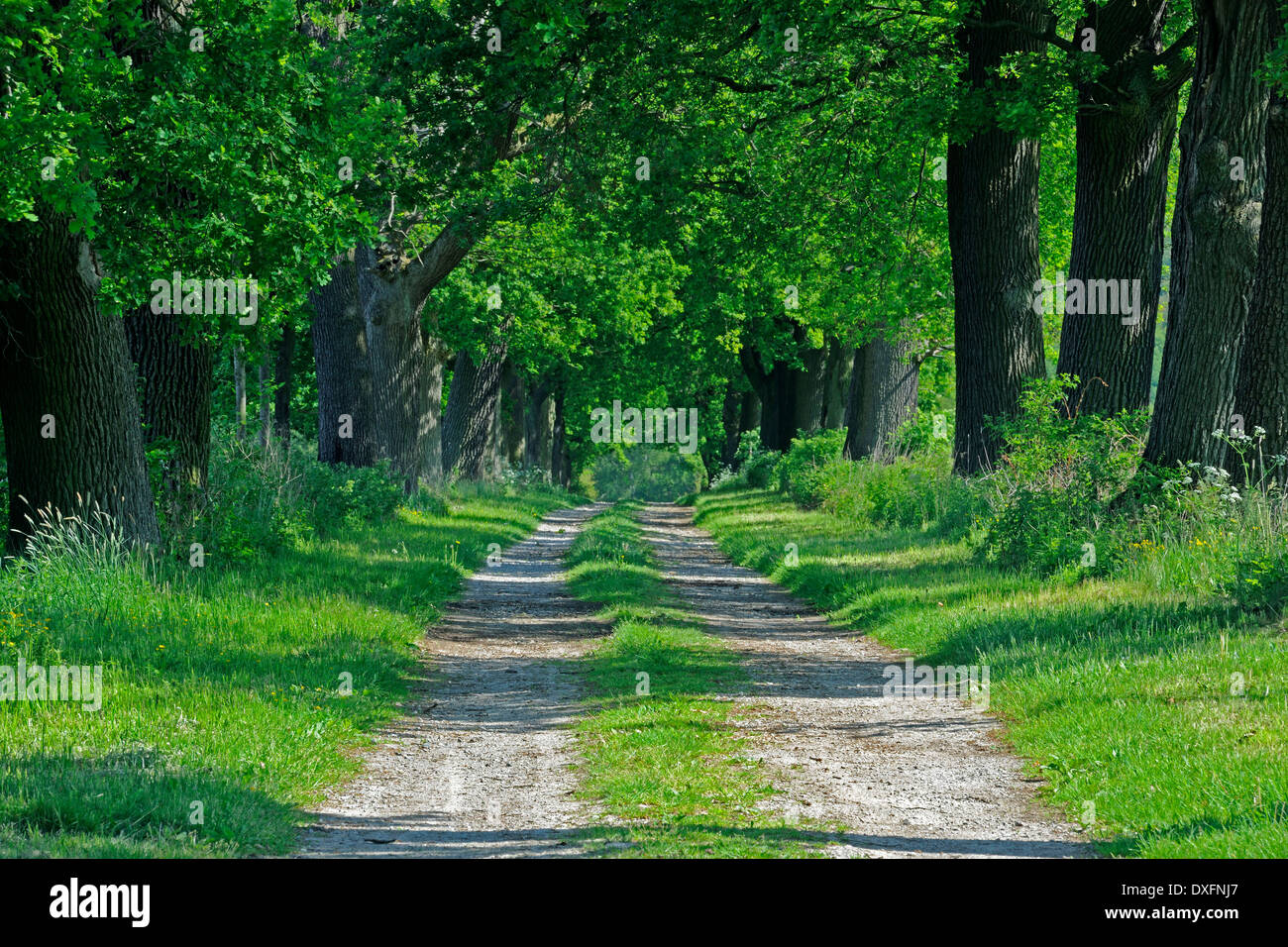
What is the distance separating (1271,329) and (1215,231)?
1.55m

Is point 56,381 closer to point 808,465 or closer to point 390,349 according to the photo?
point 390,349

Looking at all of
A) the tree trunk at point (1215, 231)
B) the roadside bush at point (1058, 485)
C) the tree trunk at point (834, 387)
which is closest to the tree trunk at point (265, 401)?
the roadside bush at point (1058, 485)

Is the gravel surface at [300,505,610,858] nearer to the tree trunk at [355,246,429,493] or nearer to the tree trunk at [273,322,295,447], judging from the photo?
the tree trunk at [355,246,429,493]

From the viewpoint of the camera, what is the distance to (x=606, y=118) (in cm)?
1739

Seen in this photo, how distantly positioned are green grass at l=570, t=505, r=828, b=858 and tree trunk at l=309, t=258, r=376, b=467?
11.1 m

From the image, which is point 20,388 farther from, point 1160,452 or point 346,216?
point 1160,452

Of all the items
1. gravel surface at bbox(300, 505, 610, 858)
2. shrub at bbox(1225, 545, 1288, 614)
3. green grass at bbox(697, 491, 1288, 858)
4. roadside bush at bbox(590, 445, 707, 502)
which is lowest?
roadside bush at bbox(590, 445, 707, 502)

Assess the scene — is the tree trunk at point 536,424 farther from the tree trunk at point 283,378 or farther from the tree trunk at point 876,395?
the tree trunk at point 876,395

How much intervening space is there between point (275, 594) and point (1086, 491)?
8855mm

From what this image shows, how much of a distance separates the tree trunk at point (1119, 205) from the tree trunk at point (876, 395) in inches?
551

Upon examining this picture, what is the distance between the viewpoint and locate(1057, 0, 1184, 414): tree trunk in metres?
16.8

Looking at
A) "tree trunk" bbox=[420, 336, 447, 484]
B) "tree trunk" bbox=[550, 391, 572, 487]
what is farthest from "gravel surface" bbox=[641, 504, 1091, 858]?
"tree trunk" bbox=[550, 391, 572, 487]

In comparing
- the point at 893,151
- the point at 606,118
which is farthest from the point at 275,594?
the point at 893,151

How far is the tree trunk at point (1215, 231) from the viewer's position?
44.0 feet
